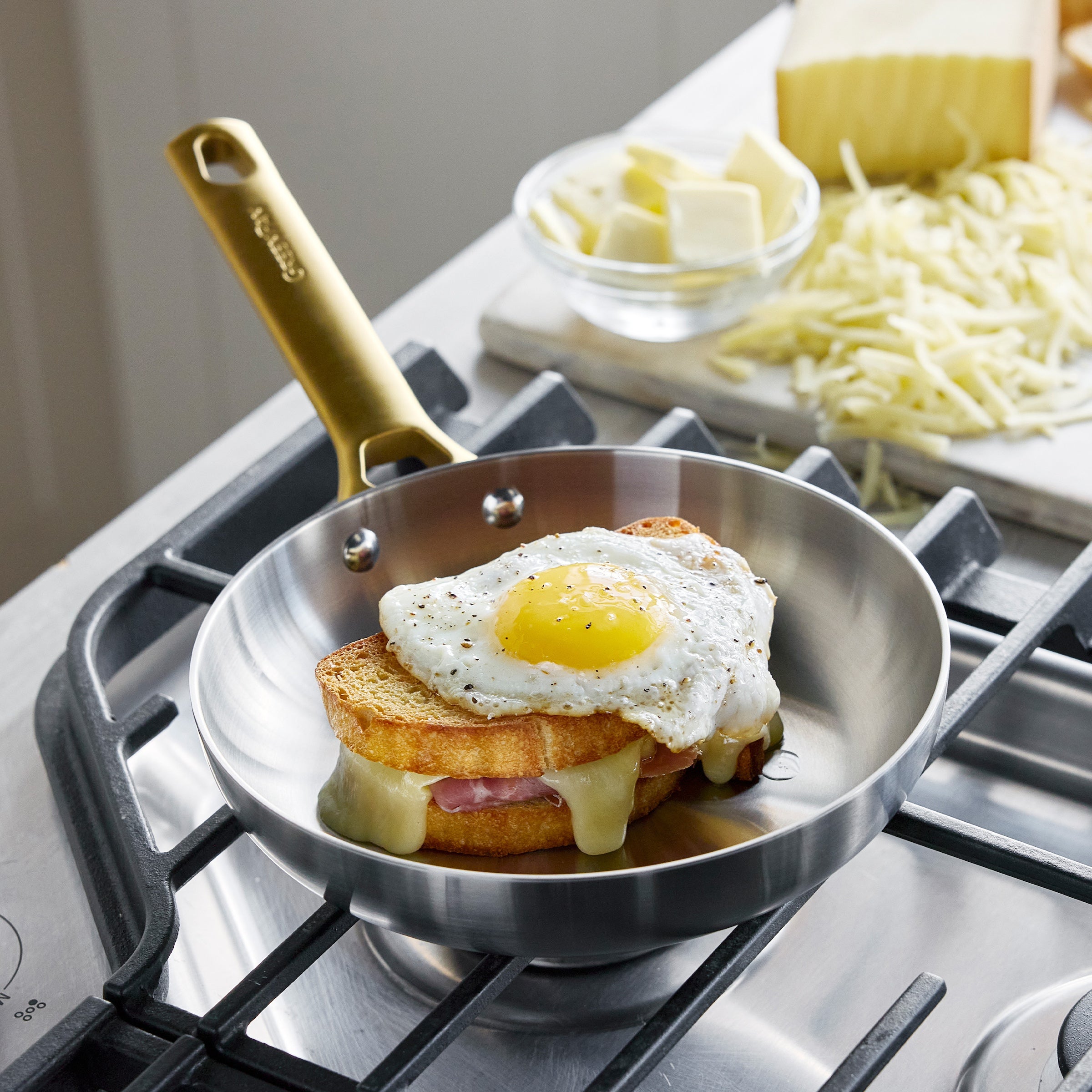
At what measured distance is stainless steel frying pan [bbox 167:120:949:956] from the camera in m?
0.59

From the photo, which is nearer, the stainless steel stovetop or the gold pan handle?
the stainless steel stovetop

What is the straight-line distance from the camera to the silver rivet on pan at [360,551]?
0.90m

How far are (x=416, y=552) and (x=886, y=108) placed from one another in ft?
2.89

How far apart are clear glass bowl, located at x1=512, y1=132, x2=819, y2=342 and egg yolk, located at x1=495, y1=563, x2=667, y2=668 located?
0.53 m

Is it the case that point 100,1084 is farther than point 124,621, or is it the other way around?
point 124,621

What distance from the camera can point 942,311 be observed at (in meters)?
1.21

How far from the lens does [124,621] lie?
3.10ft

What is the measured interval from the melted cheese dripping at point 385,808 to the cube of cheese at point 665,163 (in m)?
0.83

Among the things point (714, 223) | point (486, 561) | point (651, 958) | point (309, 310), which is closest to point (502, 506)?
point (486, 561)

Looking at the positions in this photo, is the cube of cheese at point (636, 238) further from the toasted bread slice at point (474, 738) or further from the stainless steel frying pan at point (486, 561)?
the toasted bread slice at point (474, 738)

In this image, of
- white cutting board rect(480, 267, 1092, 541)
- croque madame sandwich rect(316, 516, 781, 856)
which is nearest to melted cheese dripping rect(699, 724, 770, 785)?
croque madame sandwich rect(316, 516, 781, 856)

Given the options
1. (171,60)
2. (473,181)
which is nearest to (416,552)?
(171,60)

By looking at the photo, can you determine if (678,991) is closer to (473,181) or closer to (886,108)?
(886,108)

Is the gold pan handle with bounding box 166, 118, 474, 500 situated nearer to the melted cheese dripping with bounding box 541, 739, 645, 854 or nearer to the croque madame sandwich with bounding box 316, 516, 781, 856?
the croque madame sandwich with bounding box 316, 516, 781, 856
